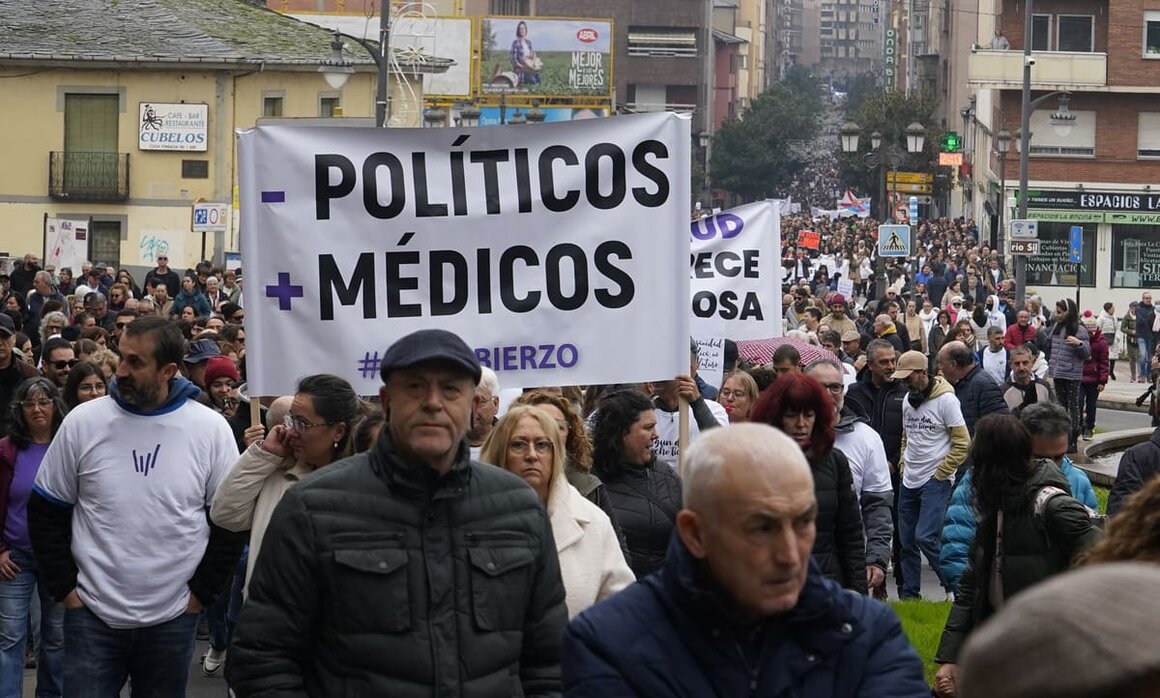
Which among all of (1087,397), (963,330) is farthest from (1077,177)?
(963,330)

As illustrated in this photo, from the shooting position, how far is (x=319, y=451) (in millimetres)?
5941

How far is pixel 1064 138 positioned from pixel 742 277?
46.5 m

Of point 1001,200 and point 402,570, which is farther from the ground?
point 1001,200

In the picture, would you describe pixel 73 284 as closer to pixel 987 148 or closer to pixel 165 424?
pixel 165 424

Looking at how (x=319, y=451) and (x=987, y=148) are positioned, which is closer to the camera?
(x=319, y=451)

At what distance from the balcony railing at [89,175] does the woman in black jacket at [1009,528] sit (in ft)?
120

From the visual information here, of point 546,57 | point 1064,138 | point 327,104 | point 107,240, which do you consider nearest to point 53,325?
point 107,240

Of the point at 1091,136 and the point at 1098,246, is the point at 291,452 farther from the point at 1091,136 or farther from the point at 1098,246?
the point at 1091,136

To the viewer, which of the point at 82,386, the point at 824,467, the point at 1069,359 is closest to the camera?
the point at 824,467

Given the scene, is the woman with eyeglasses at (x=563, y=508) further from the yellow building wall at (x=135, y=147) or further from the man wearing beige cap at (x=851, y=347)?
the yellow building wall at (x=135, y=147)

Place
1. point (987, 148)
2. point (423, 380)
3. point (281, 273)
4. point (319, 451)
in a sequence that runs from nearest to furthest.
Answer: point (423, 380)
point (319, 451)
point (281, 273)
point (987, 148)

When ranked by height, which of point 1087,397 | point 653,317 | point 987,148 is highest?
point 987,148

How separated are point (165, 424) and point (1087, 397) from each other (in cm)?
1901

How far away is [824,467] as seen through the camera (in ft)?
24.1
